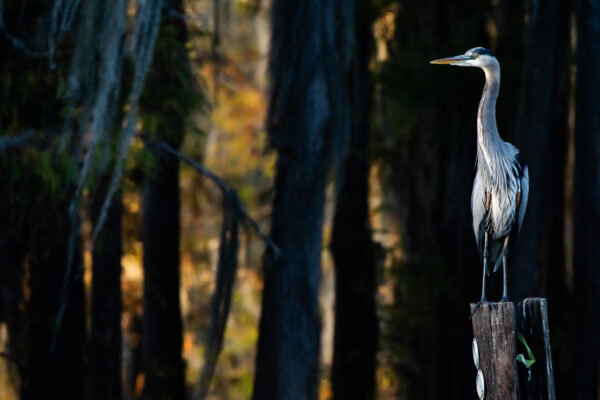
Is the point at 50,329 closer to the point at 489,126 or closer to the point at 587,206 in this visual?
the point at 587,206

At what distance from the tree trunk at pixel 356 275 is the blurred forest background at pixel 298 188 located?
0.09 feet

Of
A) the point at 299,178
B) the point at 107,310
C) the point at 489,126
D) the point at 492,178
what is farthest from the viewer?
the point at 107,310

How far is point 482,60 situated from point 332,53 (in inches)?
155

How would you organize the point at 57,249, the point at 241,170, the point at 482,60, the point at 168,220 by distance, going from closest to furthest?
the point at 482,60 < the point at 57,249 < the point at 168,220 < the point at 241,170

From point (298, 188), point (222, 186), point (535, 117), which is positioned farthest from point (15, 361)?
point (535, 117)

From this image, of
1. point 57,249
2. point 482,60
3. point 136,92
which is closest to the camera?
point 482,60

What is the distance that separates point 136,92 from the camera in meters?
7.75

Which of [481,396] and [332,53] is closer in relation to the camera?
[481,396]

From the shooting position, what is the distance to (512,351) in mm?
4832

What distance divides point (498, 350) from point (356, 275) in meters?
7.34

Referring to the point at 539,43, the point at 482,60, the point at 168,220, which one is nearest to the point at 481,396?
the point at 482,60

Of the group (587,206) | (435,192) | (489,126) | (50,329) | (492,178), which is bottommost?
(50,329)

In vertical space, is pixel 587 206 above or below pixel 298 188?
below

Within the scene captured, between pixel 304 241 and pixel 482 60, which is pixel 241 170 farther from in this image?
pixel 482 60
